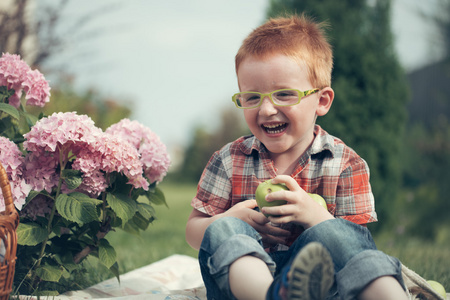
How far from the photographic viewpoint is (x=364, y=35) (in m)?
6.12

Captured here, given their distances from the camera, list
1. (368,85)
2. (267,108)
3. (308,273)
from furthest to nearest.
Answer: (368,85)
(267,108)
(308,273)

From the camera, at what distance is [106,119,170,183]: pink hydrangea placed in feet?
8.44

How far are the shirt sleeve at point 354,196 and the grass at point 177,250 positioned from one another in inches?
41.8

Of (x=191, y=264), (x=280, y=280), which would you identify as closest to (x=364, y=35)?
(x=191, y=264)

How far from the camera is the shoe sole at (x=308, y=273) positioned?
1401 millimetres

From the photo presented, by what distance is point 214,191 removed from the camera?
2266mm

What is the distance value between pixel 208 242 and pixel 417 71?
1627 centimetres

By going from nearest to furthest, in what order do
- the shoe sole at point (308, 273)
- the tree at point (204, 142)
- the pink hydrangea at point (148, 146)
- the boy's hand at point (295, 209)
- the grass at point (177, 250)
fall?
the shoe sole at point (308, 273), the boy's hand at point (295, 209), the pink hydrangea at point (148, 146), the grass at point (177, 250), the tree at point (204, 142)

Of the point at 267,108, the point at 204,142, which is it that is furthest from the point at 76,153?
the point at 204,142

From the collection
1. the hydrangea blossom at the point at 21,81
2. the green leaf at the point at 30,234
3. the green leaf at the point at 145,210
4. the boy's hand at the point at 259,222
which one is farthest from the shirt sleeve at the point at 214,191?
the hydrangea blossom at the point at 21,81

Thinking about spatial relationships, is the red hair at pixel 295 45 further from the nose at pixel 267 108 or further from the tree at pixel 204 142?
the tree at pixel 204 142

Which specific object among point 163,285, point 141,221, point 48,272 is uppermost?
point 141,221

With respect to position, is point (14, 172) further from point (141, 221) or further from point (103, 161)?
point (141, 221)

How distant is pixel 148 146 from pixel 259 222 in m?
0.94
